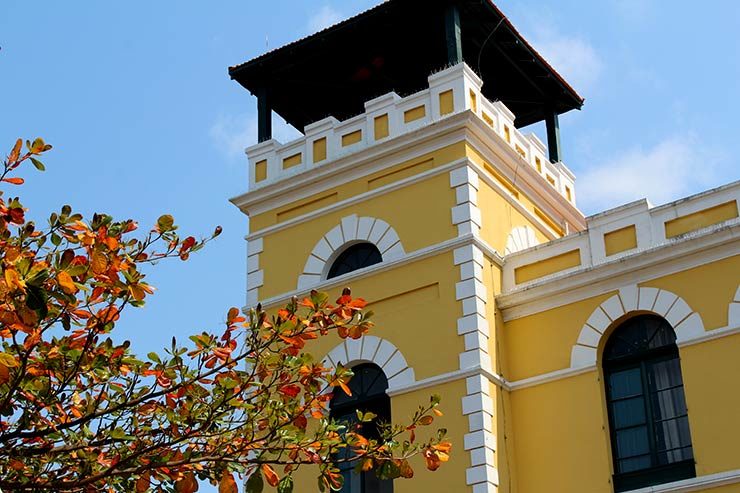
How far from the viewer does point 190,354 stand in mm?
9469

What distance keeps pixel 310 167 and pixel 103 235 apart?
1040 centimetres

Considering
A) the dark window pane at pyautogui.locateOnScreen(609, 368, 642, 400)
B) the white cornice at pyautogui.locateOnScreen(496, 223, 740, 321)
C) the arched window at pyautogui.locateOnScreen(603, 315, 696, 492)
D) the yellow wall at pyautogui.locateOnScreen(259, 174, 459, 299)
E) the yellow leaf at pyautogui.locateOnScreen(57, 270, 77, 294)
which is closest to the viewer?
the yellow leaf at pyautogui.locateOnScreen(57, 270, 77, 294)

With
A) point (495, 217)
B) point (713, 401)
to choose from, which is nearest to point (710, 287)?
point (713, 401)

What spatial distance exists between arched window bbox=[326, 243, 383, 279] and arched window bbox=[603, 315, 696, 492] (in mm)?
3748

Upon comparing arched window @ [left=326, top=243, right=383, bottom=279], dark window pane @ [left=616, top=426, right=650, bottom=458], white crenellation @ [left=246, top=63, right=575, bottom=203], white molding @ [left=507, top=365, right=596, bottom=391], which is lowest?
dark window pane @ [left=616, top=426, right=650, bottom=458]

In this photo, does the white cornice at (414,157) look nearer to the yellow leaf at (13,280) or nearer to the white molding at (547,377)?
the white molding at (547,377)

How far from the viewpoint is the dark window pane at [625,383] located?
1565 centimetres

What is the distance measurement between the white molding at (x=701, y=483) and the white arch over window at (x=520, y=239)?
14.7 feet

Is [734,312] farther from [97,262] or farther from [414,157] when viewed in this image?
[97,262]

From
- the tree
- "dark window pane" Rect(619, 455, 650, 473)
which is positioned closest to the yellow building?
"dark window pane" Rect(619, 455, 650, 473)

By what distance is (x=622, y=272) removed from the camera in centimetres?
1614

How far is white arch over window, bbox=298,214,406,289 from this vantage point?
1809 centimetres

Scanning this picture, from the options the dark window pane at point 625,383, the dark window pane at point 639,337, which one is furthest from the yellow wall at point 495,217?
the dark window pane at point 625,383

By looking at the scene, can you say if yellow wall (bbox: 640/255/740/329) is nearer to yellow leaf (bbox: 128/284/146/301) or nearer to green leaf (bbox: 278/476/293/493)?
green leaf (bbox: 278/476/293/493)
